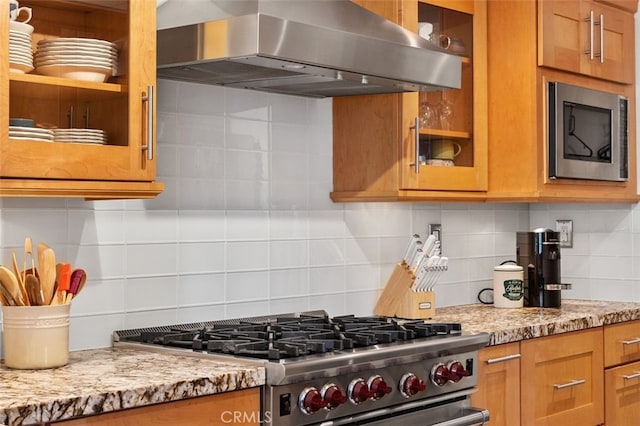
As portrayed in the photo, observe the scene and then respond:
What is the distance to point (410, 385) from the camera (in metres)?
2.64

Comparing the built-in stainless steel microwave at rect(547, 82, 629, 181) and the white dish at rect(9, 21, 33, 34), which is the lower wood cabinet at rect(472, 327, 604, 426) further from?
the white dish at rect(9, 21, 33, 34)

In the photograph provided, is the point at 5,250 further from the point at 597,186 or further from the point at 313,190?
the point at 597,186

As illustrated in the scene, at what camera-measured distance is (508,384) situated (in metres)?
3.15

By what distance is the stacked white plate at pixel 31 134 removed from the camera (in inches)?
84.9

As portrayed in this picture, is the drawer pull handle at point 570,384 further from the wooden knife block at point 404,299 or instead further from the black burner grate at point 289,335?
the black burner grate at point 289,335

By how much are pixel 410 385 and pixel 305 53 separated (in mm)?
981

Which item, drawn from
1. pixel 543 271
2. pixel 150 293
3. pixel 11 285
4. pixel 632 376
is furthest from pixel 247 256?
pixel 632 376

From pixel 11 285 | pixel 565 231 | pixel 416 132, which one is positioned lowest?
pixel 11 285

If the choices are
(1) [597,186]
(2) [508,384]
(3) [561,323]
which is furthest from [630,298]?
(2) [508,384]

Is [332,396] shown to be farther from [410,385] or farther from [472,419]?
[472,419]

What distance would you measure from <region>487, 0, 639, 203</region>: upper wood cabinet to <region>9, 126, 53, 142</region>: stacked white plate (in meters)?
1.97

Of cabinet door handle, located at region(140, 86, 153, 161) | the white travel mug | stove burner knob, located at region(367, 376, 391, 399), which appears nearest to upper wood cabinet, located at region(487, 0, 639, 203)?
the white travel mug

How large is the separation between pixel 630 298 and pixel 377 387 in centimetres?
203

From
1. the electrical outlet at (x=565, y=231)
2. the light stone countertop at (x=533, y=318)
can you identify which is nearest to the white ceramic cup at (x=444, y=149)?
the light stone countertop at (x=533, y=318)
